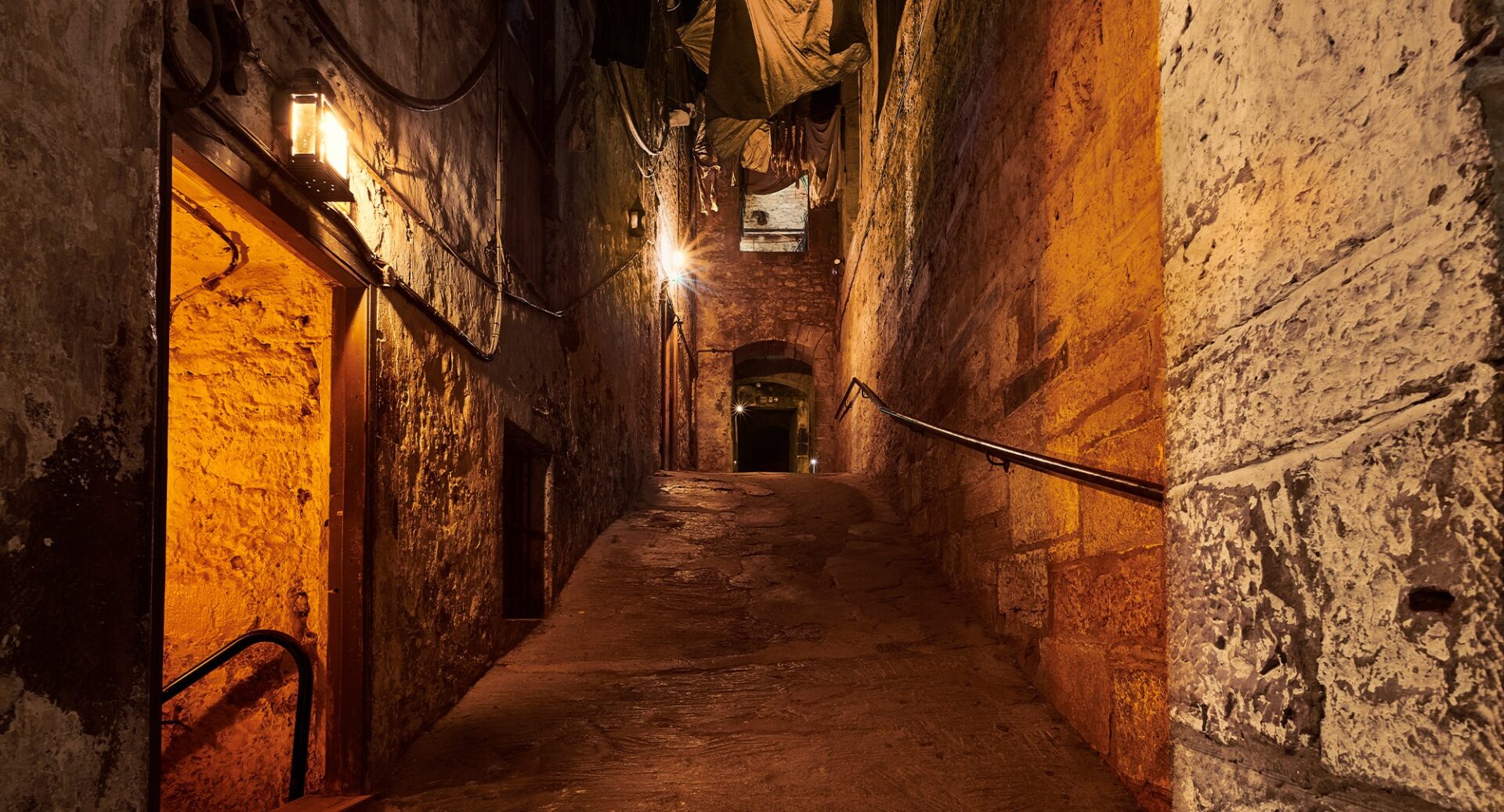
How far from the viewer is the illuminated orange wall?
283 cm

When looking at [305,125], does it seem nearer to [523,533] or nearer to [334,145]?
[334,145]

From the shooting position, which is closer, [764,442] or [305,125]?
[305,125]

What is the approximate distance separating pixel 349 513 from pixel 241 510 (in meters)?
0.53

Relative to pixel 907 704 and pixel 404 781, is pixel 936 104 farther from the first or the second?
pixel 404 781

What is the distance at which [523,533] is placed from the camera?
4480mm

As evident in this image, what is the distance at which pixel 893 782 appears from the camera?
8.57ft

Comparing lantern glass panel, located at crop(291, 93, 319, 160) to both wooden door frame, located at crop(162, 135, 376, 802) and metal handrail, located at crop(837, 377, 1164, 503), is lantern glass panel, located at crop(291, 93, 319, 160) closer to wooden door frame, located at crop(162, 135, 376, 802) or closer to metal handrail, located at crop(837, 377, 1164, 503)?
wooden door frame, located at crop(162, 135, 376, 802)

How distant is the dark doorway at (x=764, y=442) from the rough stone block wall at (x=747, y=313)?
743 cm

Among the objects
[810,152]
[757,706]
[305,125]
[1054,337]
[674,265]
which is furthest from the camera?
[810,152]

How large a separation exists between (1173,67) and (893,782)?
7.06ft

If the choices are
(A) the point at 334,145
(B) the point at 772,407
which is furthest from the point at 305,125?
(B) the point at 772,407

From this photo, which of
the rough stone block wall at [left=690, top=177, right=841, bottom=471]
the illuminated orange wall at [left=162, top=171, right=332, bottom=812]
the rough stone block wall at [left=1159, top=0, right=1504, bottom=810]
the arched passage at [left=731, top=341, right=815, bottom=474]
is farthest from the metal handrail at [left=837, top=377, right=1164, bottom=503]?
the arched passage at [left=731, top=341, right=815, bottom=474]

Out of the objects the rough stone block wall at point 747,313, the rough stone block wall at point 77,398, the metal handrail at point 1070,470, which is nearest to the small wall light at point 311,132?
the rough stone block wall at point 77,398

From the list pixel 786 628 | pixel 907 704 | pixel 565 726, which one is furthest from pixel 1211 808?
pixel 786 628
